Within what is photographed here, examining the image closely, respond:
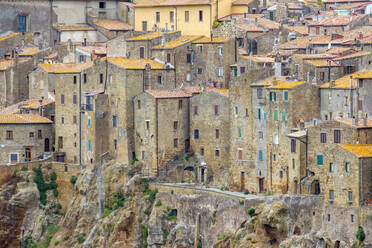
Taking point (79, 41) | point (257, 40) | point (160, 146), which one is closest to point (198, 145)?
point (160, 146)

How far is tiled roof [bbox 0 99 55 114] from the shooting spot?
121m

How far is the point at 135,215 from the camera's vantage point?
4363 inches

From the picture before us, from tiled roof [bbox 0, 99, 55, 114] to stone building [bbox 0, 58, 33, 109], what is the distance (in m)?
2.56

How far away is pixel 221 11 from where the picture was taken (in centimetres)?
12444

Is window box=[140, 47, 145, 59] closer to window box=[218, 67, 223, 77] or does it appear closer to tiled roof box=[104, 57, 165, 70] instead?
tiled roof box=[104, 57, 165, 70]

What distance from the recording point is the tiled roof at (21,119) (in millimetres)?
118312

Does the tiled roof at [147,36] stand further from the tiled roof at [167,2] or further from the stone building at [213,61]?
the tiled roof at [167,2]

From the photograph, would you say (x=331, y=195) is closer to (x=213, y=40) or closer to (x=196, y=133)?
(x=196, y=133)

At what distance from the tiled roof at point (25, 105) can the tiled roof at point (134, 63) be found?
9.43 meters

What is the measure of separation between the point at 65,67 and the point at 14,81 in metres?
7.93

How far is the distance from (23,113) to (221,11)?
17.9m

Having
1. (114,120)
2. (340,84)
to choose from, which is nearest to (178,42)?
(114,120)

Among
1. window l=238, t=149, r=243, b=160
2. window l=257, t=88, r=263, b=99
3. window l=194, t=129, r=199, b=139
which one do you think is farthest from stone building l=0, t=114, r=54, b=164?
window l=257, t=88, r=263, b=99

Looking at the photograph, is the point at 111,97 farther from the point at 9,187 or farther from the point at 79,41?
the point at 79,41
